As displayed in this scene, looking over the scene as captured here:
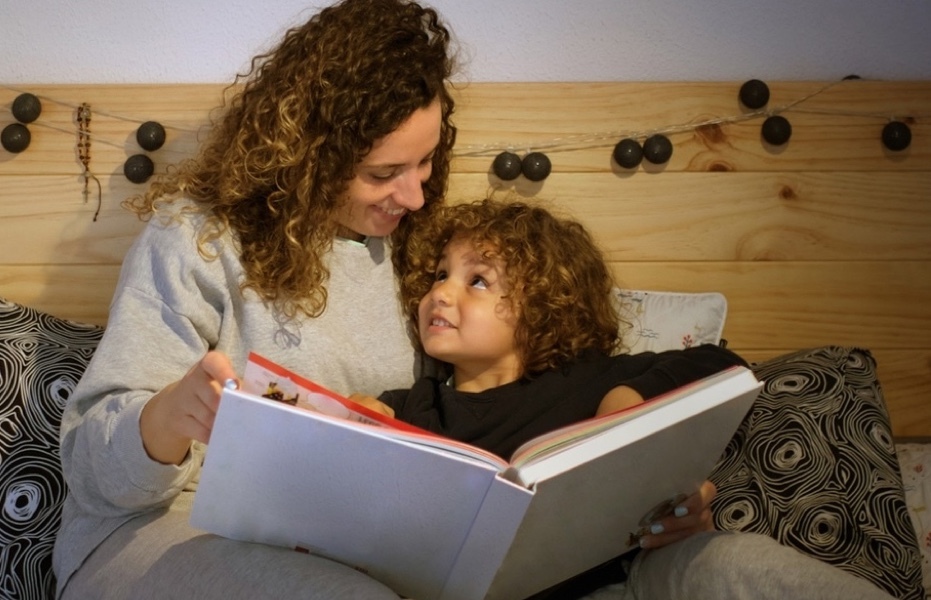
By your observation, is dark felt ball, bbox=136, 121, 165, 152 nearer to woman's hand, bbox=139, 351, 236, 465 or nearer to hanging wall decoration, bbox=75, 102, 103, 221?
hanging wall decoration, bbox=75, 102, 103, 221

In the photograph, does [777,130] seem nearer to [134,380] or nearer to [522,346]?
[522,346]

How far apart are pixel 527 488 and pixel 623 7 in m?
1.07

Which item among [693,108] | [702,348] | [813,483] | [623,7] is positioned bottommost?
[813,483]

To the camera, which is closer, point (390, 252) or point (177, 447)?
point (177, 447)

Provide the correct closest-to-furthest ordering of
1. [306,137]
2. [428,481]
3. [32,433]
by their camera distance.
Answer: [428,481], [306,137], [32,433]

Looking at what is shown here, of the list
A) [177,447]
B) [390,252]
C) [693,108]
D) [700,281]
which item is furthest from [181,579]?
[693,108]

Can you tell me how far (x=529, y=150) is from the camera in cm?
167

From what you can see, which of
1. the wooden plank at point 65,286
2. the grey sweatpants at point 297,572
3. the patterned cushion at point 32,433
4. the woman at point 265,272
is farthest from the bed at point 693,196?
the grey sweatpants at point 297,572

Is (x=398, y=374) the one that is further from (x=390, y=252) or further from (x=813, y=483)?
(x=813, y=483)

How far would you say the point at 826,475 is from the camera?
4.53ft

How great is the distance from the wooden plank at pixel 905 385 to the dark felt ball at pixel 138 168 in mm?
1068

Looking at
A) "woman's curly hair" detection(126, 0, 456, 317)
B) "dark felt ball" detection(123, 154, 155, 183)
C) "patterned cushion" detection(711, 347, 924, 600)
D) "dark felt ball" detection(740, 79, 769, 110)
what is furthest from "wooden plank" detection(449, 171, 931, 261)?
"dark felt ball" detection(123, 154, 155, 183)

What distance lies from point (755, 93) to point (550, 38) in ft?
1.20

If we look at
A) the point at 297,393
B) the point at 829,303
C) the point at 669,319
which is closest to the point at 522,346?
the point at 669,319
